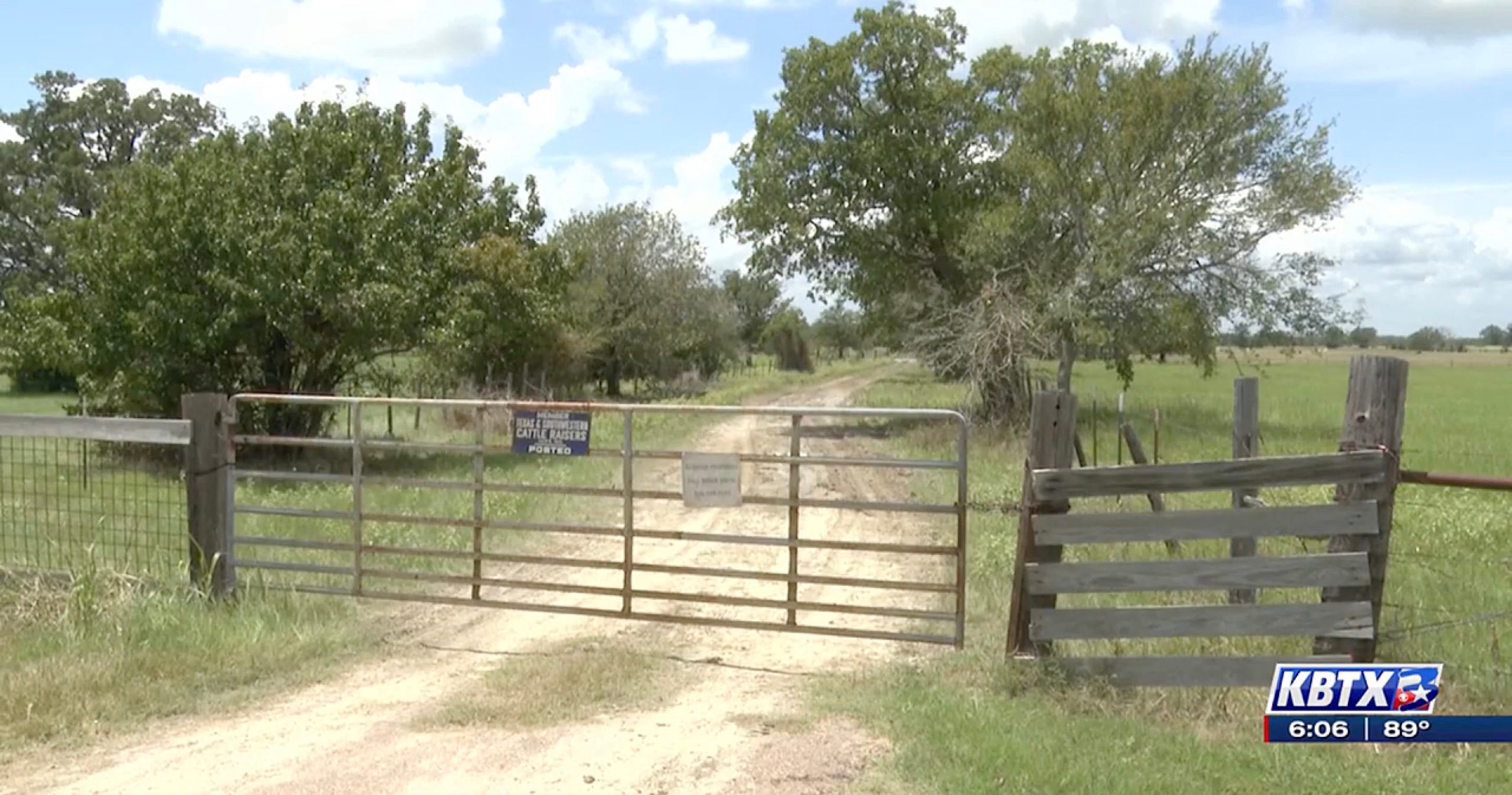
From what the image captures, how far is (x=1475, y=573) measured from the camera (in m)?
10.9

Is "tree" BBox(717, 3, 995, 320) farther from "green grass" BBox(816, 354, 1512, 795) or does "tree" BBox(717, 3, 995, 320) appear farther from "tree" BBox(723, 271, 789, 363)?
"tree" BBox(723, 271, 789, 363)

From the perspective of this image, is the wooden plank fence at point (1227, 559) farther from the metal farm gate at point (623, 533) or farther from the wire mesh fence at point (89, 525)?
the wire mesh fence at point (89, 525)

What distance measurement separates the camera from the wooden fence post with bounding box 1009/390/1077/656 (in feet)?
24.6

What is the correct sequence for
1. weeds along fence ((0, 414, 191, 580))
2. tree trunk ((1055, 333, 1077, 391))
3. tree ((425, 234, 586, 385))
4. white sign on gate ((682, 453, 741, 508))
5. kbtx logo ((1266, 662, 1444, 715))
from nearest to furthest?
kbtx logo ((1266, 662, 1444, 715)) < white sign on gate ((682, 453, 741, 508)) < weeds along fence ((0, 414, 191, 580)) < tree ((425, 234, 586, 385)) < tree trunk ((1055, 333, 1077, 391))

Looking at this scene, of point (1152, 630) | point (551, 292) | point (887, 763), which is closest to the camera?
point (887, 763)

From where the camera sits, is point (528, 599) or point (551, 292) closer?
point (528, 599)

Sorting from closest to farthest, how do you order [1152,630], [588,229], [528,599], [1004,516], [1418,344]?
[1152,630], [528,599], [1004,516], [588,229], [1418,344]

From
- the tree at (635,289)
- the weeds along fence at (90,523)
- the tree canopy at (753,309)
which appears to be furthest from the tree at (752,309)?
the weeds along fence at (90,523)

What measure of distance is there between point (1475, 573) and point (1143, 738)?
19.9 feet

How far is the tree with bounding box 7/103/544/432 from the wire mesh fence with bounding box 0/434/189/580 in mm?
2262

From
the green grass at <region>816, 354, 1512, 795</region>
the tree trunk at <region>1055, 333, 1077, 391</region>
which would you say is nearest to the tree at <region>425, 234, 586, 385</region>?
the tree trunk at <region>1055, 333, 1077, 391</region>

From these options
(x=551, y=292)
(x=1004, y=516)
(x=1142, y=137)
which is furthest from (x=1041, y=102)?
(x=1004, y=516)

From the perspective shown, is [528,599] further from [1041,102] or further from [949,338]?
[1041,102]

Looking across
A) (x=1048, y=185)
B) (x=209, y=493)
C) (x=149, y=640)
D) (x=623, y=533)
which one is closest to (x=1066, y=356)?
(x=1048, y=185)
